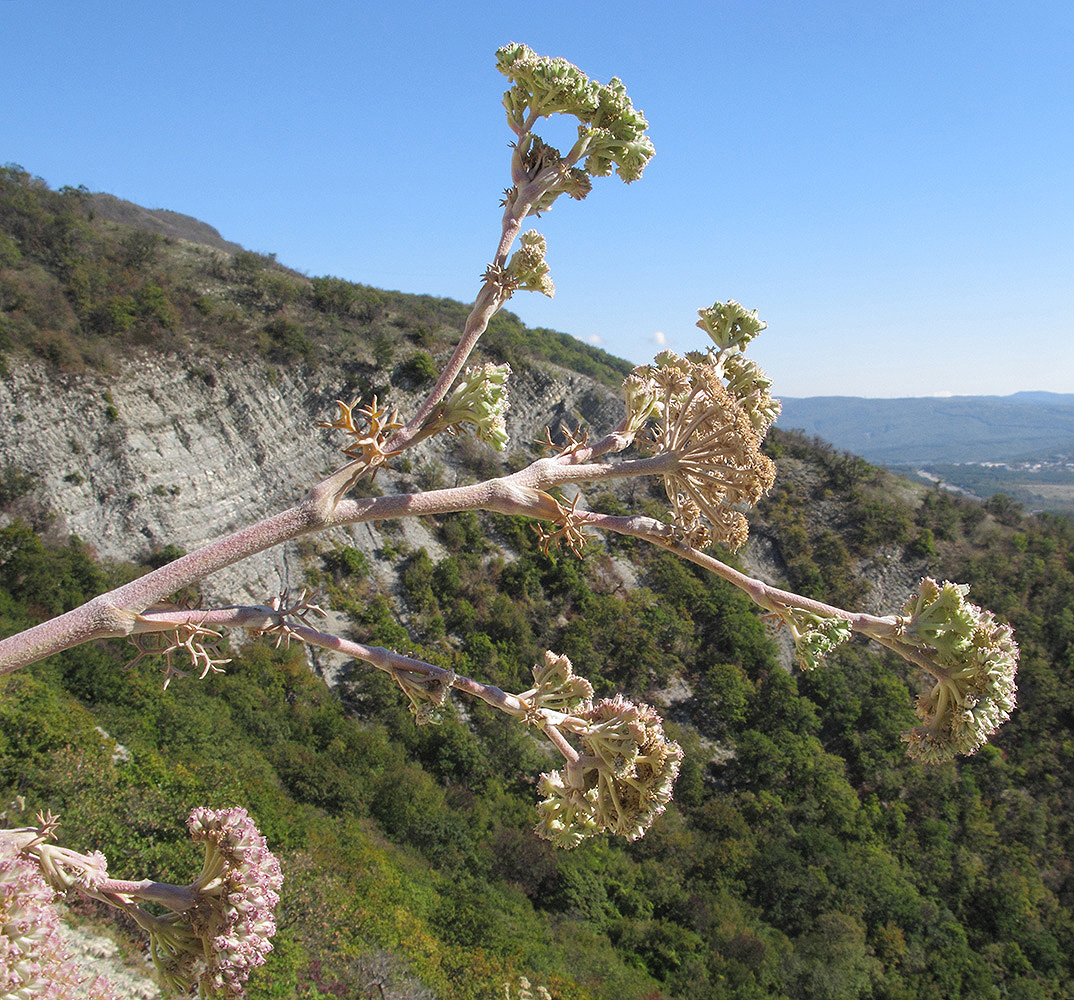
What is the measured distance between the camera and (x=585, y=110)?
Result: 2.59 meters

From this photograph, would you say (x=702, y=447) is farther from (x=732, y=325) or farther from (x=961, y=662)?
(x=961, y=662)

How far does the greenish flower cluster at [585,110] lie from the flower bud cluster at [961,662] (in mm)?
1969

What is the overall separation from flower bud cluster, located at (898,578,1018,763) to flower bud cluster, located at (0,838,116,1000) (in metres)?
2.65

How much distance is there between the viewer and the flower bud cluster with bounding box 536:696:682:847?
7.08 ft

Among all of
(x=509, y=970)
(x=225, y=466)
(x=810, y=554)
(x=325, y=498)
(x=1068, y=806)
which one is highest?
(x=325, y=498)

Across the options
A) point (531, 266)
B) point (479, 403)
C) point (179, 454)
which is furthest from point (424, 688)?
point (179, 454)

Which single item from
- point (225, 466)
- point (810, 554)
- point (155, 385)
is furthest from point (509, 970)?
point (810, 554)

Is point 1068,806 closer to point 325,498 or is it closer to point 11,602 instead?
point 325,498

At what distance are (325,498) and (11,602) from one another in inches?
1087

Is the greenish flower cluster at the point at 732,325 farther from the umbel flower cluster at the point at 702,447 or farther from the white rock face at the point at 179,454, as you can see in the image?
the white rock face at the point at 179,454

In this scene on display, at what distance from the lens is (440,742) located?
94.3 feet

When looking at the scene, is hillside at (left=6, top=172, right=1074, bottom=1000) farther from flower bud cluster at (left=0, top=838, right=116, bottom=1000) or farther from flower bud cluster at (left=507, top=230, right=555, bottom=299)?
flower bud cluster at (left=507, top=230, right=555, bottom=299)

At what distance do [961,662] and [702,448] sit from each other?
1.11 meters

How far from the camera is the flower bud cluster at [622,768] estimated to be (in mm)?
2158
